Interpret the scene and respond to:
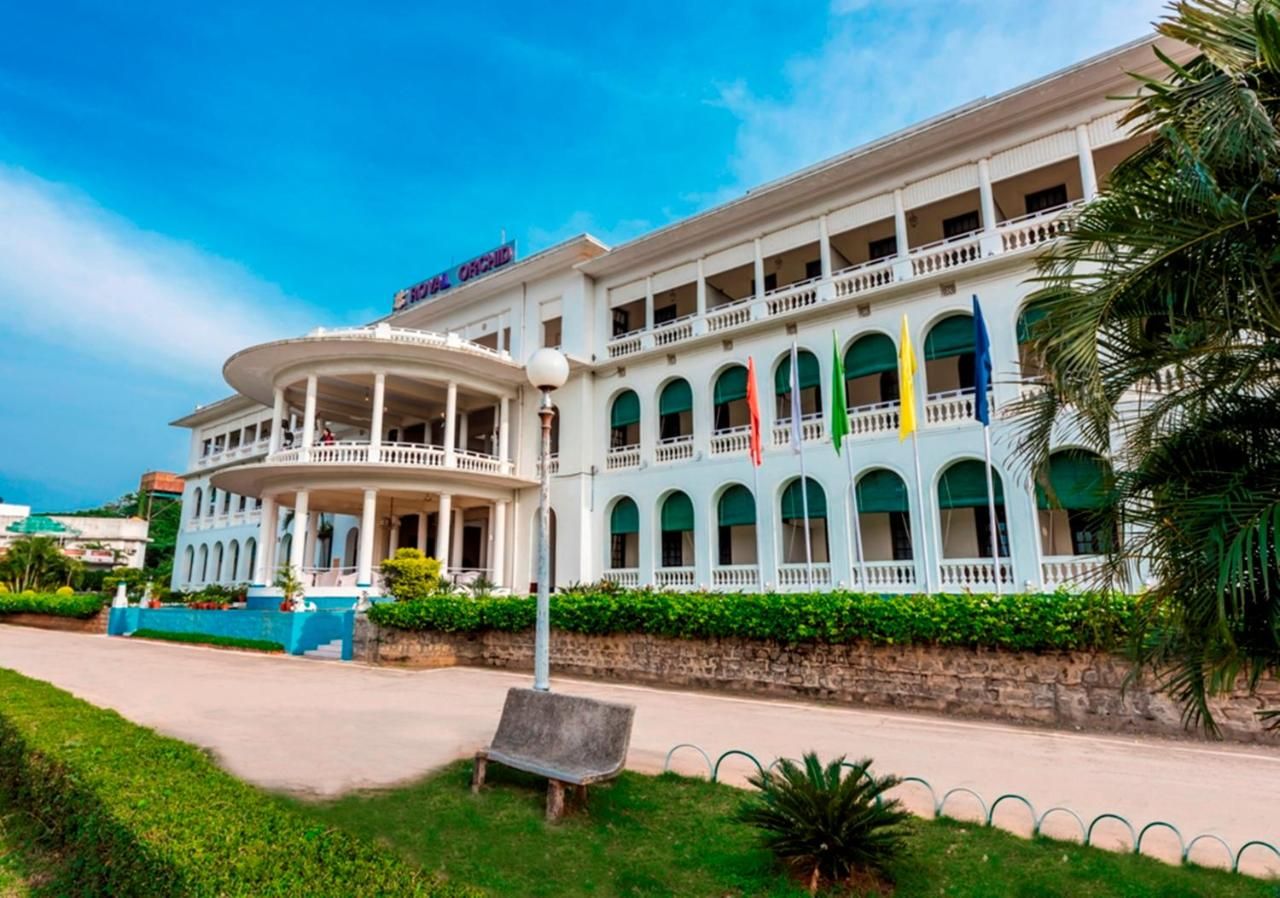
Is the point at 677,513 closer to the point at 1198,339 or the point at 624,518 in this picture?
the point at 624,518

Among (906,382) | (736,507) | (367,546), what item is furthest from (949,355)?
(367,546)

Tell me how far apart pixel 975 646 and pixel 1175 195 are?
7.00m

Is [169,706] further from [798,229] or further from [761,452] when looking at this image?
[798,229]

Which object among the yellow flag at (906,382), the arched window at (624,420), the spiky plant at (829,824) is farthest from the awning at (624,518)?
the spiky plant at (829,824)

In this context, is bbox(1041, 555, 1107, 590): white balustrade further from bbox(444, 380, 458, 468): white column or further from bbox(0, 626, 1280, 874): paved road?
bbox(444, 380, 458, 468): white column

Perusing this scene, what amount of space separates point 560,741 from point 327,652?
45.0ft

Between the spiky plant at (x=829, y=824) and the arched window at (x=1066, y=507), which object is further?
the arched window at (x=1066, y=507)

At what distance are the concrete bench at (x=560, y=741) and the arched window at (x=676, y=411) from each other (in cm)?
1487

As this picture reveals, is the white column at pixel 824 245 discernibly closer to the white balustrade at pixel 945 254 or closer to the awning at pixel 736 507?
the white balustrade at pixel 945 254

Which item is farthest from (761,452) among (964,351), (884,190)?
(884,190)

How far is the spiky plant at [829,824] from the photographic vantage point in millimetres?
4086

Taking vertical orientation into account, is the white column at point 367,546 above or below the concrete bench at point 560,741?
above

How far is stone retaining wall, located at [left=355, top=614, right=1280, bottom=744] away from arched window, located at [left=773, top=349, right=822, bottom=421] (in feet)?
27.6

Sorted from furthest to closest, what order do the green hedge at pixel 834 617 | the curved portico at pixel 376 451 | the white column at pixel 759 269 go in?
the curved portico at pixel 376 451
the white column at pixel 759 269
the green hedge at pixel 834 617
